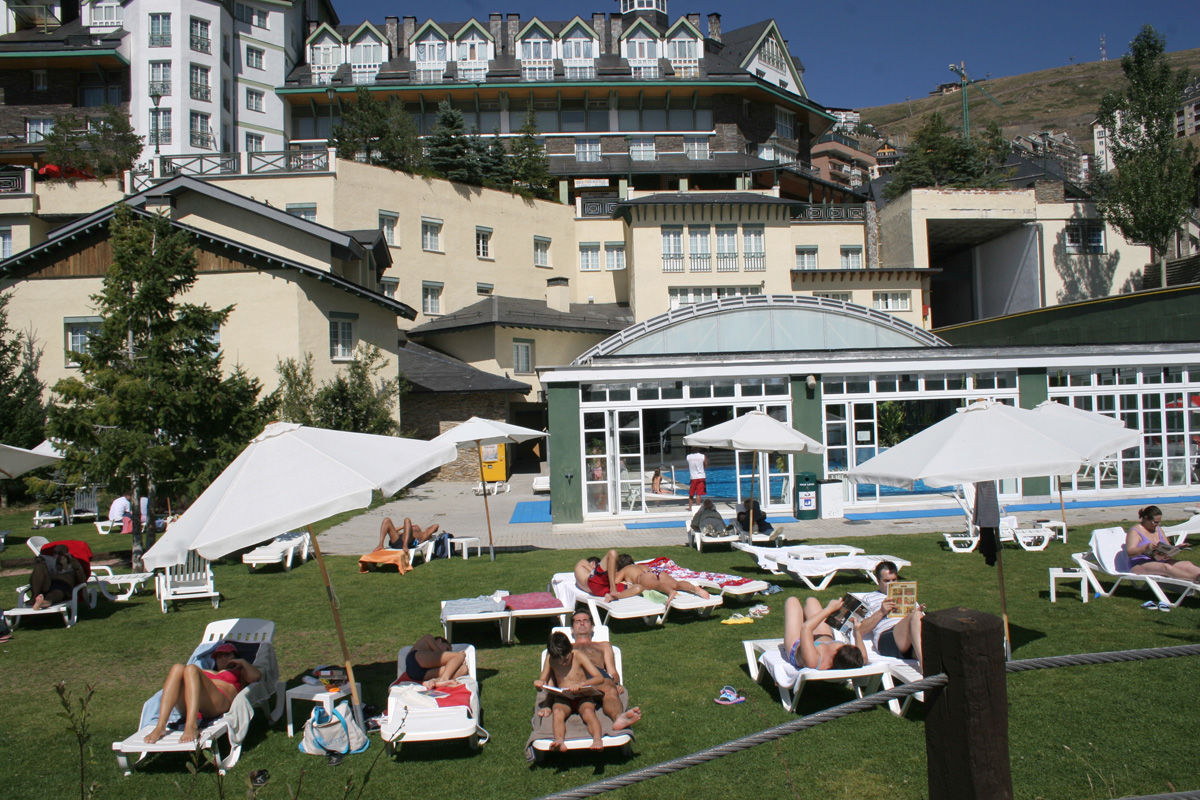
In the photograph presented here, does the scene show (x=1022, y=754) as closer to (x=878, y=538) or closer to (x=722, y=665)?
(x=722, y=665)

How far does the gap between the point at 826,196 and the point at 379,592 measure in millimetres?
47002

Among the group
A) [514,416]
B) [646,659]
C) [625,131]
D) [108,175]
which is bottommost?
[646,659]

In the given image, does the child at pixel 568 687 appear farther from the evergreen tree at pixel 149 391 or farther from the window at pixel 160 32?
the window at pixel 160 32

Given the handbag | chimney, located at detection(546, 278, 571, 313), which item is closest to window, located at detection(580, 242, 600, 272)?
chimney, located at detection(546, 278, 571, 313)

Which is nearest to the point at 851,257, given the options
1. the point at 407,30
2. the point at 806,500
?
the point at 806,500

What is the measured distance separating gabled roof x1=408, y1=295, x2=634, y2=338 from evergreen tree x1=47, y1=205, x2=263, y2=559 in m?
18.6

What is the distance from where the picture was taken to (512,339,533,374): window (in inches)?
1342

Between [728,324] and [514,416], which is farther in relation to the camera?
[514,416]

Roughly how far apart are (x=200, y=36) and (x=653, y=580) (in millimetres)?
48007

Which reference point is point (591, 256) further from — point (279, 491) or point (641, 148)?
point (279, 491)

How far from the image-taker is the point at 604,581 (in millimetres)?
9219

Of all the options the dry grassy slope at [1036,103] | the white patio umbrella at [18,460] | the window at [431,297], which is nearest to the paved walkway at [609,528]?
the white patio umbrella at [18,460]

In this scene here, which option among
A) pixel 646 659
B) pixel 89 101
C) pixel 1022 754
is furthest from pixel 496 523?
pixel 89 101

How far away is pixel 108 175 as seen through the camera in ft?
120
